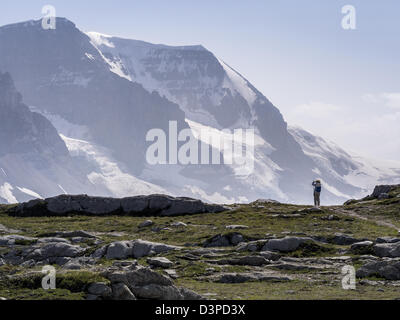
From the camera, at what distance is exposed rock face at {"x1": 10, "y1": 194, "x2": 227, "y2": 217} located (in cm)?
6831

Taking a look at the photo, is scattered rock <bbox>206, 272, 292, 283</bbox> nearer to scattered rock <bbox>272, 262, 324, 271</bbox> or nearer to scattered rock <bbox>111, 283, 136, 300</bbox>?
scattered rock <bbox>272, 262, 324, 271</bbox>

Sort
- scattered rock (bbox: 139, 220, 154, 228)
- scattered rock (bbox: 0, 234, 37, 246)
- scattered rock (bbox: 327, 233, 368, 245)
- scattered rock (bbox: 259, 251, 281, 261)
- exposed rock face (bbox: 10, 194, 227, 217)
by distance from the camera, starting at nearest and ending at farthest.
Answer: scattered rock (bbox: 259, 251, 281, 261), scattered rock (bbox: 327, 233, 368, 245), scattered rock (bbox: 0, 234, 37, 246), scattered rock (bbox: 139, 220, 154, 228), exposed rock face (bbox: 10, 194, 227, 217)

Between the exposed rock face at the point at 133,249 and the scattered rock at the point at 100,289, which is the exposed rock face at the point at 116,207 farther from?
the scattered rock at the point at 100,289

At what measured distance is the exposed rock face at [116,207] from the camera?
68.3 meters

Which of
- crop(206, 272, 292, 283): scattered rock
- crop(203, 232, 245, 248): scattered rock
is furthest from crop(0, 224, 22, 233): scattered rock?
crop(206, 272, 292, 283): scattered rock

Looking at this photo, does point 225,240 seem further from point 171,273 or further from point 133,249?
point 171,273

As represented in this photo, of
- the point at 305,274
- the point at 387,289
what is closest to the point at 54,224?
the point at 305,274

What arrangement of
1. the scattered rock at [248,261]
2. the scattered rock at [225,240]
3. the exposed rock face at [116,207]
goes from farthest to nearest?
the exposed rock face at [116,207] → the scattered rock at [225,240] → the scattered rock at [248,261]

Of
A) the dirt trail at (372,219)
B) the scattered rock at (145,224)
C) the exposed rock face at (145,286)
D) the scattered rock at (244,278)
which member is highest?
the exposed rock face at (145,286)

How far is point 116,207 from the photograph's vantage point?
69625 millimetres

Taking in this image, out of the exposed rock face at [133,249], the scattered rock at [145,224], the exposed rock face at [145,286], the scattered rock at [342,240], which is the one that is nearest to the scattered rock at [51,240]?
the exposed rock face at [133,249]

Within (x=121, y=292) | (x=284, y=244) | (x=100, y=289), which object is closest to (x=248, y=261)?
(x=284, y=244)

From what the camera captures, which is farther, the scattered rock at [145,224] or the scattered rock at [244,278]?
the scattered rock at [145,224]
